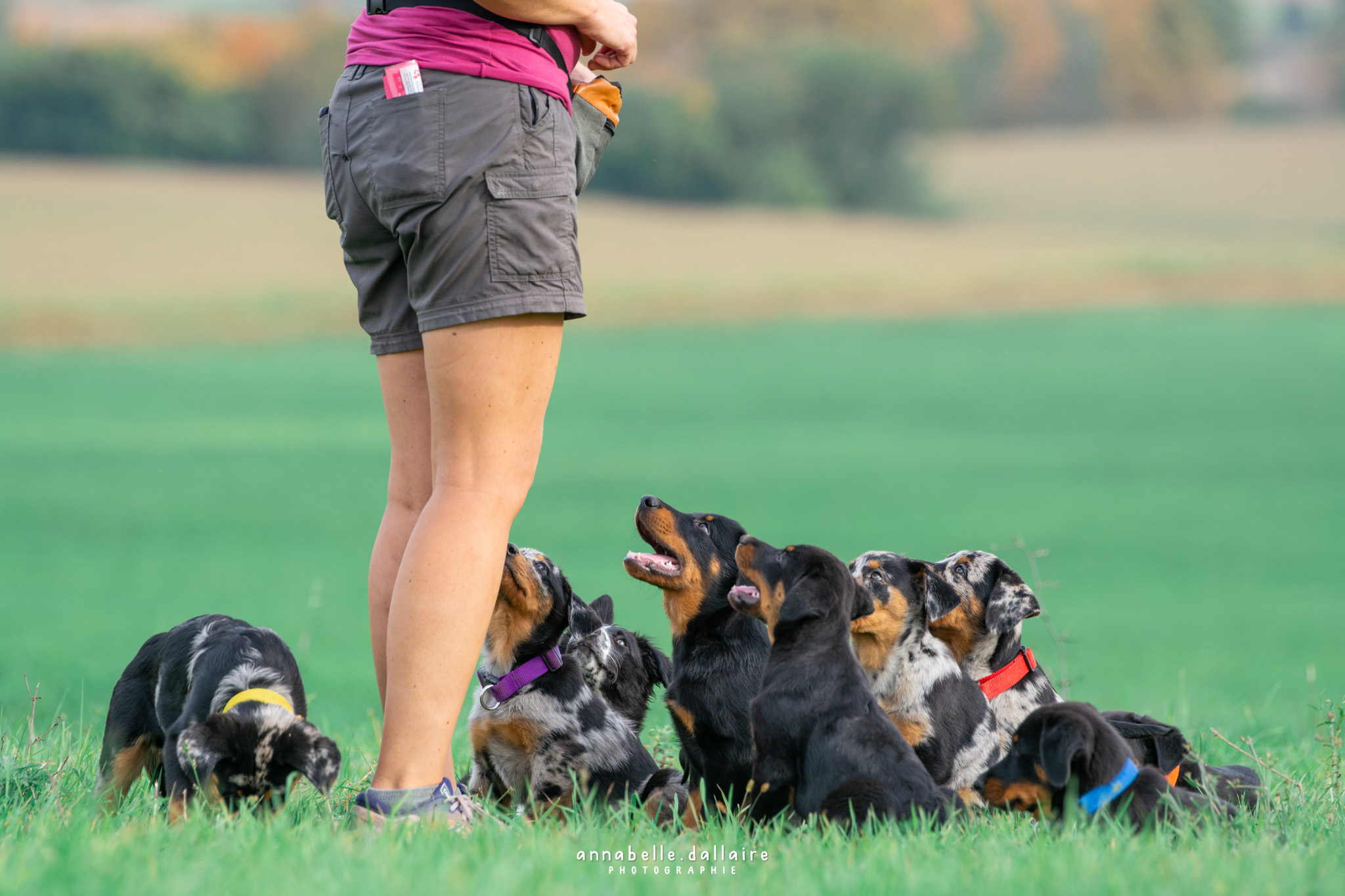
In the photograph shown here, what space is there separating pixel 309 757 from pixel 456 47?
5.73ft

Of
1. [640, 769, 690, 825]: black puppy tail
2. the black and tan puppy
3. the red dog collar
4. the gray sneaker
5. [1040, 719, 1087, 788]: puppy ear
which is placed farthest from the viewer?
the red dog collar

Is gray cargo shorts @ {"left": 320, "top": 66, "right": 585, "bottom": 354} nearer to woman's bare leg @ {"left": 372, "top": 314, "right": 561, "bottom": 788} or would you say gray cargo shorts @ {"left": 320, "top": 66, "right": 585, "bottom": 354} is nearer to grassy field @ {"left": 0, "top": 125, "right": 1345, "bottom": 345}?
woman's bare leg @ {"left": 372, "top": 314, "right": 561, "bottom": 788}

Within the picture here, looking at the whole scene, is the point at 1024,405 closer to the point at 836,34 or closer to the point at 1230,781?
the point at 1230,781

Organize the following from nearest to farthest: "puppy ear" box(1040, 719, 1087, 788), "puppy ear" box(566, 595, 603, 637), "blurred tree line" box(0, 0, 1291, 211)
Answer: "puppy ear" box(1040, 719, 1087, 788) < "puppy ear" box(566, 595, 603, 637) < "blurred tree line" box(0, 0, 1291, 211)

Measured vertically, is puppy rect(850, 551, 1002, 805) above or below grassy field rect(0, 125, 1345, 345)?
above

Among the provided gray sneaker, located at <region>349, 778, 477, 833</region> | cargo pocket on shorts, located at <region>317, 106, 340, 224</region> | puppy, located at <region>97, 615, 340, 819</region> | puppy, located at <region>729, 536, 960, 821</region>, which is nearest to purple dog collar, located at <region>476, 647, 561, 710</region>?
puppy, located at <region>97, 615, 340, 819</region>

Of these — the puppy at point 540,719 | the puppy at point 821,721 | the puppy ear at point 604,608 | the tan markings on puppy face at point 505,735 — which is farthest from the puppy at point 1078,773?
the puppy ear at point 604,608

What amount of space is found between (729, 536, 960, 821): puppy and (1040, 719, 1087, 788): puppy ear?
0.25 meters

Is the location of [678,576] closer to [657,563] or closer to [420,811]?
[657,563]

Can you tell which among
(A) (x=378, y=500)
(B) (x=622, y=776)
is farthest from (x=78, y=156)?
(B) (x=622, y=776)

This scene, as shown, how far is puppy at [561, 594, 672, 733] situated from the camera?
4371 millimetres

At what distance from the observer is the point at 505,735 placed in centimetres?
402

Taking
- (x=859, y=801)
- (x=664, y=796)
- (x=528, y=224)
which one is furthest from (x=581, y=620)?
(x=528, y=224)

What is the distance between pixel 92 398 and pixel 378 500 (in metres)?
11.3
